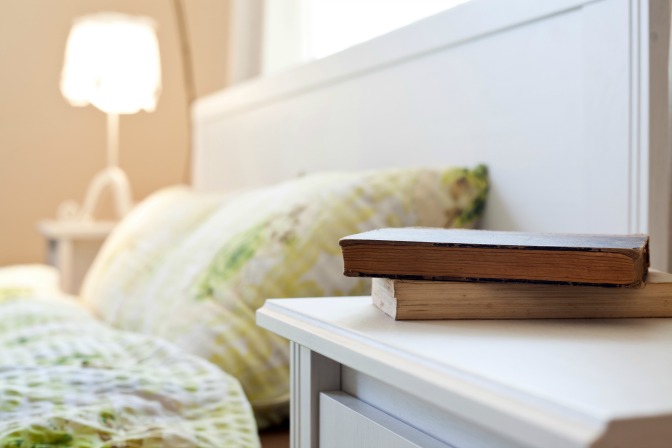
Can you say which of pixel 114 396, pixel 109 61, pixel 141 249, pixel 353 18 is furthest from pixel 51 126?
pixel 114 396

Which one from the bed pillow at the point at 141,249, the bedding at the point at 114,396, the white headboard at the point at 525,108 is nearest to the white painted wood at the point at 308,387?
the bedding at the point at 114,396

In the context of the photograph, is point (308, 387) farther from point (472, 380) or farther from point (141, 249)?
point (141, 249)

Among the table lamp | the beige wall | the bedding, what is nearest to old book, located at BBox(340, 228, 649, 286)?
the bedding

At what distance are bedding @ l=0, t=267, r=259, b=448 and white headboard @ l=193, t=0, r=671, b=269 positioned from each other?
1.46ft

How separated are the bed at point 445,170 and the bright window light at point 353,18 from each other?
0.70 ft

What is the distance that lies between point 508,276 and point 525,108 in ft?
1.92

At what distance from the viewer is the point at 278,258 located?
3.28 ft

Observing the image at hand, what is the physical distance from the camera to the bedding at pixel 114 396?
684mm

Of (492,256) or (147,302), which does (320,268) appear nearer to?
(147,302)

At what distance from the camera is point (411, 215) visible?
1036 millimetres

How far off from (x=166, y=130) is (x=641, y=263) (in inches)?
111

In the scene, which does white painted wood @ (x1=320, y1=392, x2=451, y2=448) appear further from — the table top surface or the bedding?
the table top surface

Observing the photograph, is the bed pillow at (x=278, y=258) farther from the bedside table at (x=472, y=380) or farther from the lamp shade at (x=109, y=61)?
the lamp shade at (x=109, y=61)

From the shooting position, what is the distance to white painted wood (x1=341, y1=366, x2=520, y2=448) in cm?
42
